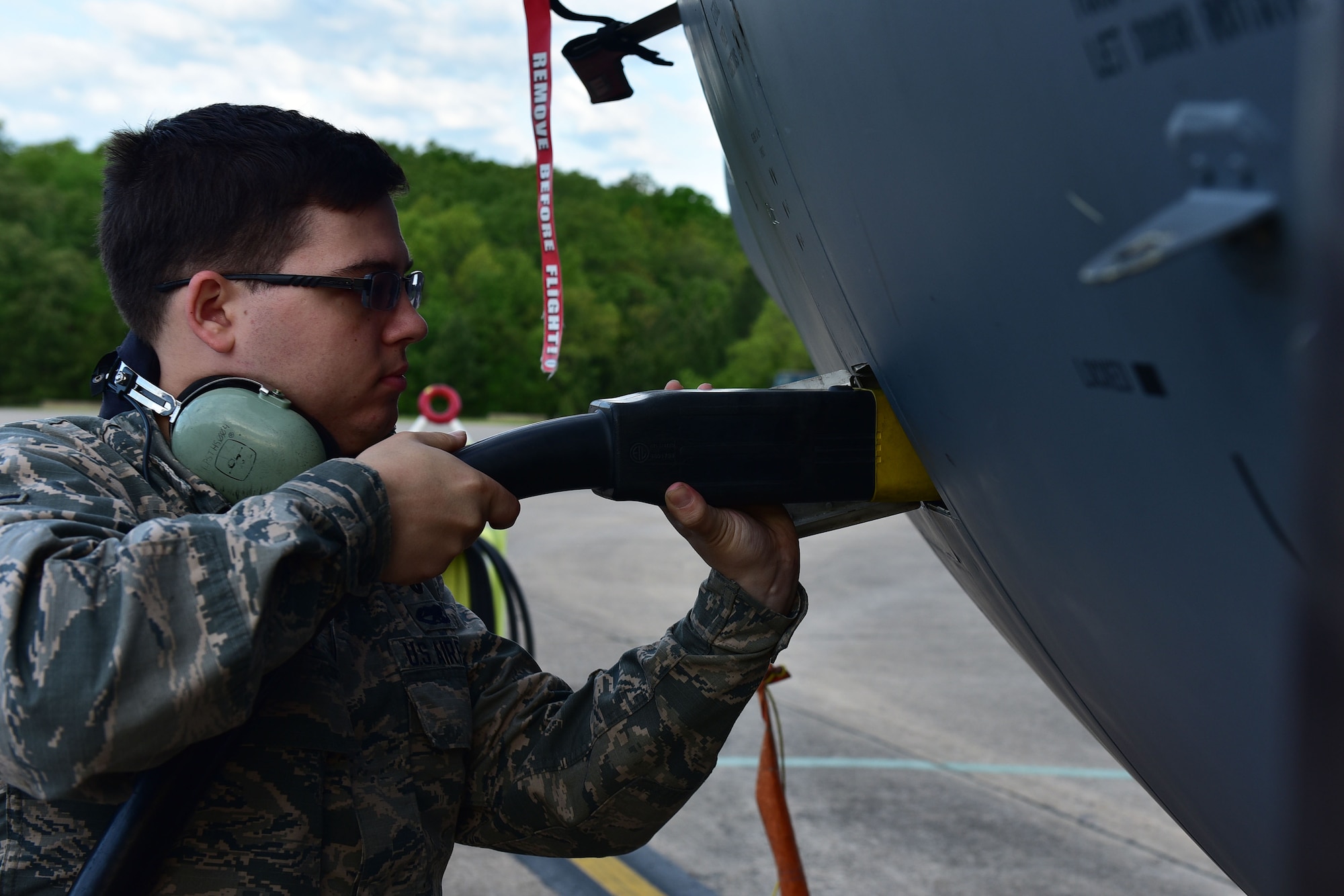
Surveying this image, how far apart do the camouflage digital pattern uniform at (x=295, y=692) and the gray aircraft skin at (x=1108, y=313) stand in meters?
0.52

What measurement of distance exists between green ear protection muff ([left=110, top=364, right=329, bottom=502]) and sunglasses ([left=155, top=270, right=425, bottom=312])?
0.44 ft

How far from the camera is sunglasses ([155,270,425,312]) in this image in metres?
1.29

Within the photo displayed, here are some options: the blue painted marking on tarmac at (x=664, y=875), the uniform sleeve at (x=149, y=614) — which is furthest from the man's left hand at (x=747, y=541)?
the blue painted marking on tarmac at (x=664, y=875)

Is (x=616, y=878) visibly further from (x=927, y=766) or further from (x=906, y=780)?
(x=927, y=766)

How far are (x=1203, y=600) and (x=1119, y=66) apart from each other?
1.00 ft

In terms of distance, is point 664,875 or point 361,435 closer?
point 361,435

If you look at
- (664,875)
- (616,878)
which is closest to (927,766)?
(664,875)

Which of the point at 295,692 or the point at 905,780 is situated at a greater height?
the point at 295,692

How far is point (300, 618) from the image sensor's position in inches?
38.4

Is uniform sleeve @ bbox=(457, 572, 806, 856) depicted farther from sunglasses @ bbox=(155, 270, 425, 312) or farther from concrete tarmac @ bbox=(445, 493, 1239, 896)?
concrete tarmac @ bbox=(445, 493, 1239, 896)

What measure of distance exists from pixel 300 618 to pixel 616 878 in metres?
3.02

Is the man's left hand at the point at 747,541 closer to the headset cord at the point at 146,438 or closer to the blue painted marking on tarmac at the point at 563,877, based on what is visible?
the headset cord at the point at 146,438

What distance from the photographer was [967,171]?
70 cm

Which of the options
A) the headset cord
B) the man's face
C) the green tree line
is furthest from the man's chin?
the green tree line
